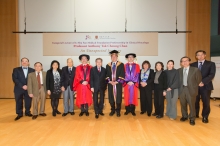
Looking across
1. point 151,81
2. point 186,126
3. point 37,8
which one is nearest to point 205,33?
point 151,81

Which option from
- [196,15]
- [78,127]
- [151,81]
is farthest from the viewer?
[196,15]

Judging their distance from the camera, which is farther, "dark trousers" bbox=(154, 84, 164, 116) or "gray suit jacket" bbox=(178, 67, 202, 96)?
"dark trousers" bbox=(154, 84, 164, 116)

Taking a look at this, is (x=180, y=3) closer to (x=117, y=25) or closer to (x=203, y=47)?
(x=203, y=47)

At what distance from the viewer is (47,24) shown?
24.5 feet

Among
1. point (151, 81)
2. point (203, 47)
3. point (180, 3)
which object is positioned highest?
point (180, 3)

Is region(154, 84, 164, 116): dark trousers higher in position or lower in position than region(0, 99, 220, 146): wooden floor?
higher

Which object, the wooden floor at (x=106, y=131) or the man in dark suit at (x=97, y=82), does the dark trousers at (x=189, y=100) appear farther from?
the man in dark suit at (x=97, y=82)

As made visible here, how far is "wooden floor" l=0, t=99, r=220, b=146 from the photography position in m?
2.89

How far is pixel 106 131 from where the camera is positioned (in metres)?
3.41

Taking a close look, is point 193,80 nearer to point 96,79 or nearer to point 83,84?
point 96,79

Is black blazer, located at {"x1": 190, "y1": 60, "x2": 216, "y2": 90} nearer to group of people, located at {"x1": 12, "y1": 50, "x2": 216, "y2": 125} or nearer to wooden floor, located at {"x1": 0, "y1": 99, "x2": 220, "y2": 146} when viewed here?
group of people, located at {"x1": 12, "y1": 50, "x2": 216, "y2": 125}

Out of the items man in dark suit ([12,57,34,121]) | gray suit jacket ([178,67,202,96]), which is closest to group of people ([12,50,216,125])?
man in dark suit ([12,57,34,121])

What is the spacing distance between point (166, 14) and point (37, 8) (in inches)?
194

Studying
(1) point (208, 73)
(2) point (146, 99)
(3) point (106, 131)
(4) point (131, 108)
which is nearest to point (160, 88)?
(2) point (146, 99)
